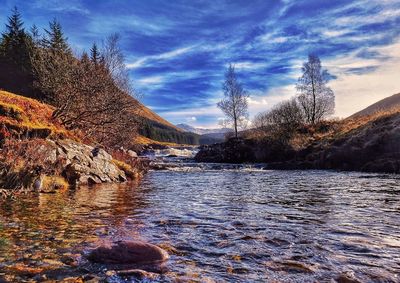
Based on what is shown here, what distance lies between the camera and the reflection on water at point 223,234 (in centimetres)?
460

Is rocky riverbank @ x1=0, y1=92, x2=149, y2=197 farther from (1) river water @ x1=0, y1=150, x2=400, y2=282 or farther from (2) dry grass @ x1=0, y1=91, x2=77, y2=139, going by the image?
(1) river water @ x1=0, y1=150, x2=400, y2=282

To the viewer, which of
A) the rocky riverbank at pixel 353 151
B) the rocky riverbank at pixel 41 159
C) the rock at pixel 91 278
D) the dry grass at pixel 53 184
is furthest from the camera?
the rocky riverbank at pixel 353 151

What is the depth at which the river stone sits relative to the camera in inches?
193

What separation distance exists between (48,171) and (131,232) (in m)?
8.28

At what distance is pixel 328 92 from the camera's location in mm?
49250

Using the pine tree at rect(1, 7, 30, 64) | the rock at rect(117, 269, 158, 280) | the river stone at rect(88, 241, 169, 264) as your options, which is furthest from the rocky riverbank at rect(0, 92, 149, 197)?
the pine tree at rect(1, 7, 30, 64)

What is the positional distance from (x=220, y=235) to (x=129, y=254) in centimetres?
216

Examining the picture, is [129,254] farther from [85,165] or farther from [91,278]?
[85,165]

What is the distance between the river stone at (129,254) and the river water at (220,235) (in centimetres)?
20

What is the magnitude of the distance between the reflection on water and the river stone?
214mm

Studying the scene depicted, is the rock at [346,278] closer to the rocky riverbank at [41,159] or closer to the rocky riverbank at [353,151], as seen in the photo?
the rocky riverbank at [41,159]

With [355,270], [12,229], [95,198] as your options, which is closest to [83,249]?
[12,229]

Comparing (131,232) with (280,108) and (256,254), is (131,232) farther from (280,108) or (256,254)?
(280,108)

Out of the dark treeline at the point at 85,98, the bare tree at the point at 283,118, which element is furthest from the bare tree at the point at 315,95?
the dark treeline at the point at 85,98
